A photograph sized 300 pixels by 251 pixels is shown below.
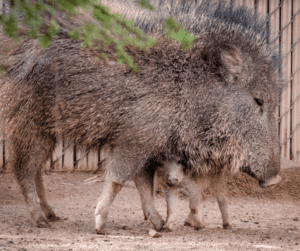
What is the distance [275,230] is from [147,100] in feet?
5.33

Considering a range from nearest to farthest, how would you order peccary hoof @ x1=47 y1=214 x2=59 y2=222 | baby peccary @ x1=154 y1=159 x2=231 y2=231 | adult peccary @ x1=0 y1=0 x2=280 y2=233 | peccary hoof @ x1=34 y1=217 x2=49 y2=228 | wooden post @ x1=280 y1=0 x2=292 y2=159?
1. adult peccary @ x1=0 y1=0 x2=280 y2=233
2. baby peccary @ x1=154 y1=159 x2=231 y2=231
3. peccary hoof @ x1=34 y1=217 x2=49 y2=228
4. peccary hoof @ x1=47 y1=214 x2=59 y2=222
5. wooden post @ x1=280 y1=0 x2=292 y2=159

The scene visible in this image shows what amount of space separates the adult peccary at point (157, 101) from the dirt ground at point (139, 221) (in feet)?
1.21

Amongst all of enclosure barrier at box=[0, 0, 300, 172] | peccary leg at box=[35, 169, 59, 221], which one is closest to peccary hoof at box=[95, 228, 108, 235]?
peccary leg at box=[35, 169, 59, 221]

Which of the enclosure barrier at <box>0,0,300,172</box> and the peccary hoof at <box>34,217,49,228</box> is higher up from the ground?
the enclosure barrier at <box>0,0,300,172</box>

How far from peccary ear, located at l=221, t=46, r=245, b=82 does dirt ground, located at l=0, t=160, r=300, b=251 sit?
130 centimetres

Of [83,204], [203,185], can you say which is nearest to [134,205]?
[83,204]

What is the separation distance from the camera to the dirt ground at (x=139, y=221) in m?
2.99

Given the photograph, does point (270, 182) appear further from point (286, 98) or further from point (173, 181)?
point (286, 98)

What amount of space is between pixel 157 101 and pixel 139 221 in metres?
1.43

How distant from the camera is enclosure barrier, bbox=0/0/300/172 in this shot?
19.2 feet

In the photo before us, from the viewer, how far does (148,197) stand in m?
3.70

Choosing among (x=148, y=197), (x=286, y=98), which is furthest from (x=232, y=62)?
(x=286, y=98)

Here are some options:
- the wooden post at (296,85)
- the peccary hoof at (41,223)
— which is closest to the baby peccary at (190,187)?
the peccary hoof at (41,223)

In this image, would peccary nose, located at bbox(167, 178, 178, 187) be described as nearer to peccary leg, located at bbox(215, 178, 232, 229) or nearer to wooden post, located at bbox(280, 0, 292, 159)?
peccary leg, located at bbox(215, 178, 232, 229)
